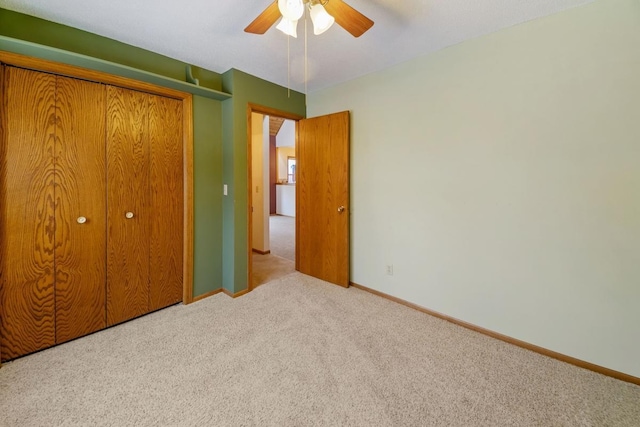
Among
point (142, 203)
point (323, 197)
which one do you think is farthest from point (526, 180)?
point (142, 203)

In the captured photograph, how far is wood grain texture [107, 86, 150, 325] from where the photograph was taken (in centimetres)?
209

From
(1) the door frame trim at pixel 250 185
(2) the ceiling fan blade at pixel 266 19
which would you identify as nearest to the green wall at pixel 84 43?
(1) the door frame trim at pixel 250 185

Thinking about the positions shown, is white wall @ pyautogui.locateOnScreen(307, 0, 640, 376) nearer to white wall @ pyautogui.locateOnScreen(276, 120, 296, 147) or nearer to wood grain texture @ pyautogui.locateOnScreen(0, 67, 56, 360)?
wood grain texture @ pyautogui.locateOnScreen(0, 67, 56, 360)

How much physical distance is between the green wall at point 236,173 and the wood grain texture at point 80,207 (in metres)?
1.00

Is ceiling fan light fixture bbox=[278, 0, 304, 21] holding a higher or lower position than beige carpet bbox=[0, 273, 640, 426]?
higher

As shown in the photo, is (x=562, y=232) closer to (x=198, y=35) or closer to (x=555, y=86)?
(x=555, y=86)

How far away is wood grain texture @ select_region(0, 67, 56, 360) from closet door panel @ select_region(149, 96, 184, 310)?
2.09 ft

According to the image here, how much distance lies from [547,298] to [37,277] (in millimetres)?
3614

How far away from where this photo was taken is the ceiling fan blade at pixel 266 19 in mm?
1434

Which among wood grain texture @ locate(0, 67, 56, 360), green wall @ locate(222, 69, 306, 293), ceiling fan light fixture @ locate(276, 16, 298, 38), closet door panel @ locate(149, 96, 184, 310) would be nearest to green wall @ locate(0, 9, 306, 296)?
green wall @ locate(222, 69, 306, 293)

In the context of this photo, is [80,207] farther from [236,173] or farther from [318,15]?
[318,15]

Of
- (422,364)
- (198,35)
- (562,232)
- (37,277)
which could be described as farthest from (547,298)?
(37,277)

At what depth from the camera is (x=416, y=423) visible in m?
1.30

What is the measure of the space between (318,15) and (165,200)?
6.53 ft
